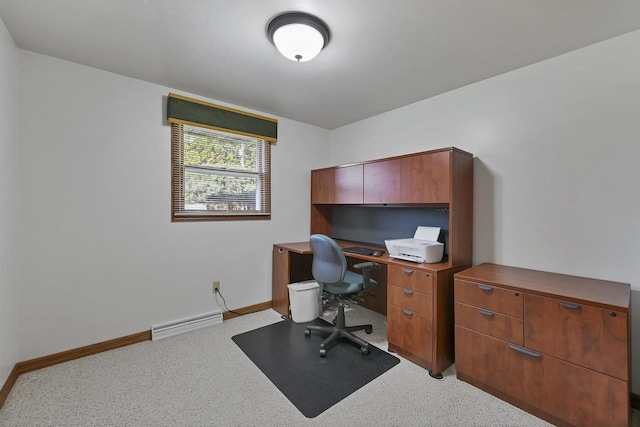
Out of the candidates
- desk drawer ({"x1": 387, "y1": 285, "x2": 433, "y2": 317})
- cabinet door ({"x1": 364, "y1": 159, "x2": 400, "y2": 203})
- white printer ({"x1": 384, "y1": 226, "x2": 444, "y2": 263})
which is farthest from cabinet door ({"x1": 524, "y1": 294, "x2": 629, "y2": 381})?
cabinet door ({"x1": 364, "y1": 159, "x2": 400, "y2": 203})

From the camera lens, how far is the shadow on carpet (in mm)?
1808

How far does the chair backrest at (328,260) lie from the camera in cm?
226

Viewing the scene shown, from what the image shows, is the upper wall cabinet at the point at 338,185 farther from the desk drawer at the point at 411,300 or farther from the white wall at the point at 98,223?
the white wall at the point at 98,223

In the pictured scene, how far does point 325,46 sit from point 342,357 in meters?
2.42

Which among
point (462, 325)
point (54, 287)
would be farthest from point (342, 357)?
point (54, 287)

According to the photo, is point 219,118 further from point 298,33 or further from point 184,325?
point 184,325

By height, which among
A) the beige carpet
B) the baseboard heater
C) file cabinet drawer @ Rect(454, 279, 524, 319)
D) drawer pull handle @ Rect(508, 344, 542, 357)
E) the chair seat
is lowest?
the beige carpet

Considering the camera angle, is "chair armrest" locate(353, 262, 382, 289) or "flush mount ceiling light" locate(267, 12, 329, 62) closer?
"flush mount ceiling light" locate(267, 12, 329, 62)

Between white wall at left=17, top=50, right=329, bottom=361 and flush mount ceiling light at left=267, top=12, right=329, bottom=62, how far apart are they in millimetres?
1518

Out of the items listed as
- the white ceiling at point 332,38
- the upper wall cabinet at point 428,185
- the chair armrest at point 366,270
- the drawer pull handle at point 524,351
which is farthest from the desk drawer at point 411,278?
the white ceiling at point 332,38

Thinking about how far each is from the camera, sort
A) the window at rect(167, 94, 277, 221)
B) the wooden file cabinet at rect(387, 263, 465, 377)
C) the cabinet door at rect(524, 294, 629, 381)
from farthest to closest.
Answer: the window at rect(167, 94, 277, 221)
the wooden file cabinet at rect(387, 263, 465, 377)
the cabinet door at rect(524, 294, 629, 381)

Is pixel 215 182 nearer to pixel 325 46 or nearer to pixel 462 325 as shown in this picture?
pixel 325 46

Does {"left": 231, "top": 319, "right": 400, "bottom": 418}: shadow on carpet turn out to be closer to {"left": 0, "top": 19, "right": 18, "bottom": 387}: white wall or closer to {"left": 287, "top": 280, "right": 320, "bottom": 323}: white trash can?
{"left": 287, "top": 280, "right": 320, "bottom": 323}: white trash can

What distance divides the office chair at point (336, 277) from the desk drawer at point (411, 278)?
158 millimetres
